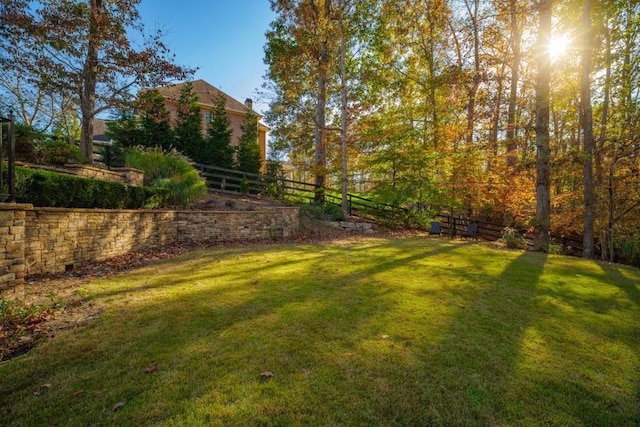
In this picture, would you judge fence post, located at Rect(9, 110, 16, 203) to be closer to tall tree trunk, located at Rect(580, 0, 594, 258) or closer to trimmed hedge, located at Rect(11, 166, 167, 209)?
trimmed hedge, located at Rect(11, 166, 167, 209)

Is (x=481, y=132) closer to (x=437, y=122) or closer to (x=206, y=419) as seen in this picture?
(x=437, y=122)

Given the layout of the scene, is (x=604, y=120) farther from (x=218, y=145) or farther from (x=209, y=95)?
(x=209, y=95)

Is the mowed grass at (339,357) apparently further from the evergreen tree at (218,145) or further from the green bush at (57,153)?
the evergreen tree at (218,145)

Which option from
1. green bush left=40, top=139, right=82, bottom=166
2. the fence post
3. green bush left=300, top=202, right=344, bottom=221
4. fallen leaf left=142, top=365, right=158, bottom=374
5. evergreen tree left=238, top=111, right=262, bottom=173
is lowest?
fallen leaf left=142, top=365, right=158, bottom=374

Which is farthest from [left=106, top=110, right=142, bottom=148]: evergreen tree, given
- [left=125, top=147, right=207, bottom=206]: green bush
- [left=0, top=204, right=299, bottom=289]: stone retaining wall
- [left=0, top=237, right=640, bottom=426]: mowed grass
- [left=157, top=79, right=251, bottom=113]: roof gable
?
[left=0, top=237, right=640, bottom=426]: mowed grass

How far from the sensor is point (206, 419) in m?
2.00

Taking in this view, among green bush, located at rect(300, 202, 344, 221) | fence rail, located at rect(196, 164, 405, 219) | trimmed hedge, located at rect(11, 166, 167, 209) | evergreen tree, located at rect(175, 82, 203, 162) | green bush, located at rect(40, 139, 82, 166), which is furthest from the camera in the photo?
evergreen tree, located at rect(175, 82, 203, 162)

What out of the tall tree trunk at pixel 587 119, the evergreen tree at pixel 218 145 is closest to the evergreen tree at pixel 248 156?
the evergreen tree at pixel 218 145

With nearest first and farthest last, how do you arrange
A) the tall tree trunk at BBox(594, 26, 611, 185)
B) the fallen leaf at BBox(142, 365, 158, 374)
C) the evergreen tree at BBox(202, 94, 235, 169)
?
the fallen leaf at BBox(142, 365, 158, 374) < the tall tree trunk at BBox(594, 26, 611, 185) < the evergreen tree at BBox(202, 94, 235, 169)

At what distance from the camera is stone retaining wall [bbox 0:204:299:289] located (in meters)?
3.94

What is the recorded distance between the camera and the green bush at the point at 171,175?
9.62 m

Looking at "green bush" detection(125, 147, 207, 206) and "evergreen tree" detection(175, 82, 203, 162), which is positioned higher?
"evergreen tree" detection(175, 82, 203, 162)

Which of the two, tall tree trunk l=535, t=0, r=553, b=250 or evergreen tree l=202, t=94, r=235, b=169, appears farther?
evergreen tree l=202, t=94, r=235, b=169

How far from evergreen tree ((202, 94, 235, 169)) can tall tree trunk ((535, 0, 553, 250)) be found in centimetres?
1548
